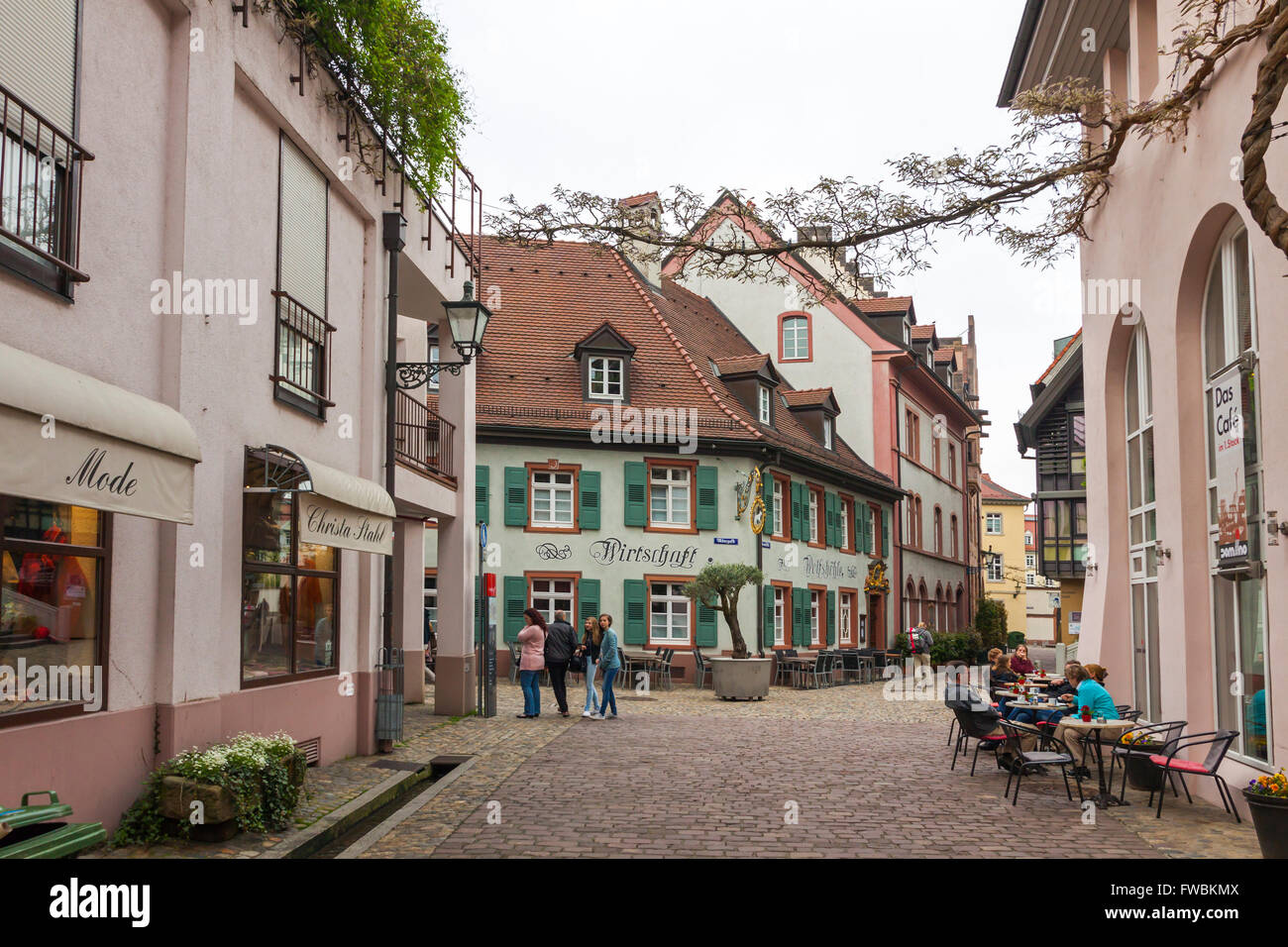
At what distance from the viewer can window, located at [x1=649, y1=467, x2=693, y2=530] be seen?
29078mm

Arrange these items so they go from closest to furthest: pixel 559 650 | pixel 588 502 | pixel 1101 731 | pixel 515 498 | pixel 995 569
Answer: pixel 1101 731 → pixel 559 650 → pixel 515 498 → pixel 588 502 → pixel 995 569

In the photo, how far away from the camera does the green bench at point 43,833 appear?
18.6 feet

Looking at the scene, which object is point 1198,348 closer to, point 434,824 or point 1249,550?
point 1249,550

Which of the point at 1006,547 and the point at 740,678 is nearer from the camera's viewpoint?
the point at 740,678

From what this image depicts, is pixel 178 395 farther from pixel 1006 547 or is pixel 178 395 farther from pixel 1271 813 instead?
pixel 1006 547

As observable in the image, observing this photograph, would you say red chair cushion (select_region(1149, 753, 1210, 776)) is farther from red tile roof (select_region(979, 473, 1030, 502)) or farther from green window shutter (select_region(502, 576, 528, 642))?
red tile roof (select_region(979, 473, 1030, 502))

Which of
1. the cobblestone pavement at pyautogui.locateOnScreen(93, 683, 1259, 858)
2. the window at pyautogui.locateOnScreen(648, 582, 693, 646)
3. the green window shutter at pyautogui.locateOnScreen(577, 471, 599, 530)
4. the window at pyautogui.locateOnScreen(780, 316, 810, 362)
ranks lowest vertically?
the cobblestone pavement at pyautogui.locateOnScreen(93, 683, 1259, 858)

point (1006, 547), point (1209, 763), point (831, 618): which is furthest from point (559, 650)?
point (1006, 547)

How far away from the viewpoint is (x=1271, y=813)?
7.41m

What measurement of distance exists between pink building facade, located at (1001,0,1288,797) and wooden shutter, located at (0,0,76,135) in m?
8.39

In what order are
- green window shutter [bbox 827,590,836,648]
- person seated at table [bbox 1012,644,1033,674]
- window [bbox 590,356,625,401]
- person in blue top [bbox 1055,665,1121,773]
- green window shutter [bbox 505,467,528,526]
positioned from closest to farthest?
person in blue top [bbox 1055,665,1121,773] < person seated at table [bbox 1012,644,1033,674] < green window shutter [bbox 505,467,528,526] < window [bbox 590,356,625,401] < green window shutter [bbox 827,590,836,648]

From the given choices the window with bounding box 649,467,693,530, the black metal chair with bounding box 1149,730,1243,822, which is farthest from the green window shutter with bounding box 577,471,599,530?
the black metal chair with bounding box 1149,730,1243,822

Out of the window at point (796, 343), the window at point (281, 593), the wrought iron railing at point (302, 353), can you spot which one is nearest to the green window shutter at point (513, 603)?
the window at point (796, 343)

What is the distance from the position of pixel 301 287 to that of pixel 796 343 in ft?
93.5
